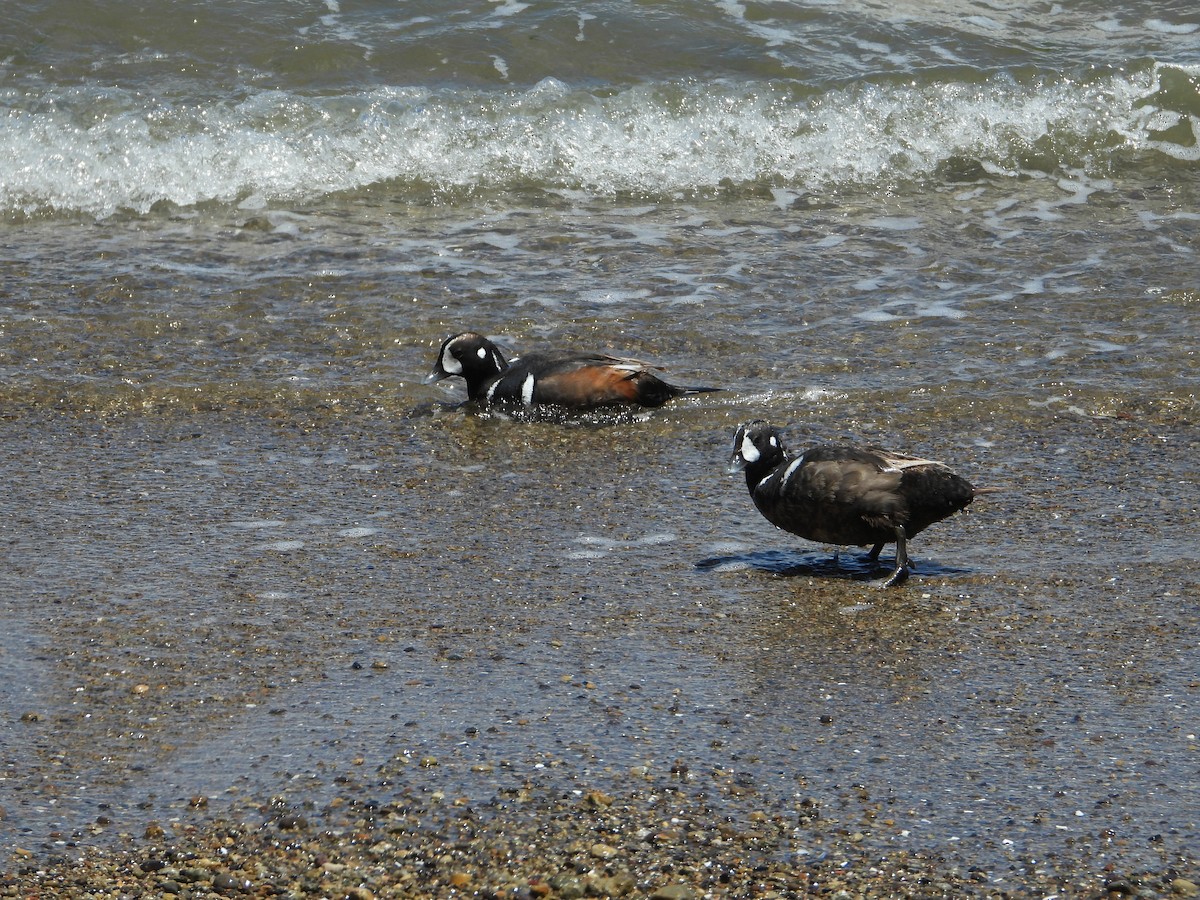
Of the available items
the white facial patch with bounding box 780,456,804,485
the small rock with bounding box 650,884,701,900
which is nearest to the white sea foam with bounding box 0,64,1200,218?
the white facial patch with bounding box 780,456,804,485

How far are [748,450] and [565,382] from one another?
75.1 inches

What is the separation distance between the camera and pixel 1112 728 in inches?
168

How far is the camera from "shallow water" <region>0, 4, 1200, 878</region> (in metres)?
4.13

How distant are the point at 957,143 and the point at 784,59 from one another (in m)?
1.89

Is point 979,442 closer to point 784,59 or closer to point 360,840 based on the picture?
point 360,840

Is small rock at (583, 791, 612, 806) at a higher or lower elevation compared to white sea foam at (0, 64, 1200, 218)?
lower

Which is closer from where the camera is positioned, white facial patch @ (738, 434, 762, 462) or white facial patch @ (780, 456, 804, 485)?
white facial patch @ (780, 456, 804, 485)

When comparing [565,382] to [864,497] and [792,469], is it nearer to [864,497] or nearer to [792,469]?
[792,469]

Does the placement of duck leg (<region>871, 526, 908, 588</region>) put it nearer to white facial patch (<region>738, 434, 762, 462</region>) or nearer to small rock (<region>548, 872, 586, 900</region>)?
white facial patch (<region>738, 434, 762, 462</region>)

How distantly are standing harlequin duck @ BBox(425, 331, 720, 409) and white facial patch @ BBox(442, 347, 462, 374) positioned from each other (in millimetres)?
36

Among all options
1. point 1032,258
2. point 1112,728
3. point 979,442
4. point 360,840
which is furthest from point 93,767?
point 1032,258

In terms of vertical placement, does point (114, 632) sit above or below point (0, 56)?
below

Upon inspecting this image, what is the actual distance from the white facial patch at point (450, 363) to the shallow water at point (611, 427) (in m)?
0.15

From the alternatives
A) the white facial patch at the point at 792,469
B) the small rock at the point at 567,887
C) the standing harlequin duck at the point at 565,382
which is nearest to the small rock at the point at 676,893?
the small rock at the point at 567,887
